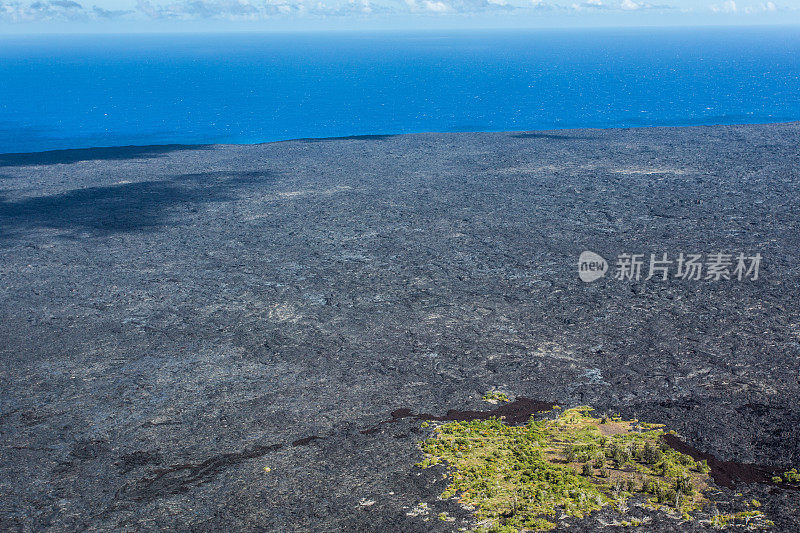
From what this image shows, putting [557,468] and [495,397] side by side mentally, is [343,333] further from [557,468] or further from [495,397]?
[557,468]

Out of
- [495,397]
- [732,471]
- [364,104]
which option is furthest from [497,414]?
[364,104]

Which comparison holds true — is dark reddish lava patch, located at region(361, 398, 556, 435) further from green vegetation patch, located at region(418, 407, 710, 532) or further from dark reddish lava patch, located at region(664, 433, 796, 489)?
dark reddish lava patch, located at region(664, 433, 796, 489)

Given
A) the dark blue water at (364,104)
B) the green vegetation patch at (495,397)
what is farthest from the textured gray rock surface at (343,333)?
the dark blue water at (364,104)

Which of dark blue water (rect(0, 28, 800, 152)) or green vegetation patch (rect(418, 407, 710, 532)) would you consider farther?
dark blue water (rect(0, 28, 800, 152))

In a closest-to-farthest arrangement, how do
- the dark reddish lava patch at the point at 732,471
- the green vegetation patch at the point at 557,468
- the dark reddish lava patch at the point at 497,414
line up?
the green vegetation patch at the point at 557,468 → the dark reddish lava patch at the point at 732,471 → the dark reddish lava patch at the point at 497,414

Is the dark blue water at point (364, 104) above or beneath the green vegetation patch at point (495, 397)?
above

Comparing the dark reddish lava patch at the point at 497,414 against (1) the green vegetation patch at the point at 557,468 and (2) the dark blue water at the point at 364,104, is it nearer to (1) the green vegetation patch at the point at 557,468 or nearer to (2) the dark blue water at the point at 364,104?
(1) the green vegetation patch at the point at 557,468

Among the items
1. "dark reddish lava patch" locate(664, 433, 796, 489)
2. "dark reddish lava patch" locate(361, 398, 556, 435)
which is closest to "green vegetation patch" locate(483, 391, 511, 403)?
"dark reddish lava patch" locate(361, 398, 556, 435)
